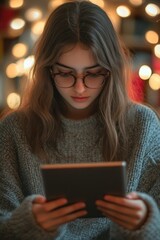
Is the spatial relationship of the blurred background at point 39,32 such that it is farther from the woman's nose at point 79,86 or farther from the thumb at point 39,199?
the thumb at point 39,199

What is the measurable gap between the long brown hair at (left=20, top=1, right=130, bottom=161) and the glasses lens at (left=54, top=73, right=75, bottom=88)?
43 millimetres

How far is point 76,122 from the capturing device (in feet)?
3.95

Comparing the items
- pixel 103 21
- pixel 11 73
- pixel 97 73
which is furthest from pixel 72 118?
pixel 11 73

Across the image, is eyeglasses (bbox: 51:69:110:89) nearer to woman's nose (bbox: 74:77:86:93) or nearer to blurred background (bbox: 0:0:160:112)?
woman's nose (bbox: 74:77:86:93)

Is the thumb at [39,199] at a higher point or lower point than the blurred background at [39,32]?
lower

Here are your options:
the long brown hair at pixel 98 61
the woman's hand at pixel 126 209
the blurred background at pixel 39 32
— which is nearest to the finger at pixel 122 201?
the woman's hand at pixel 126 209

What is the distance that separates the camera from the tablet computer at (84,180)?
85 cm

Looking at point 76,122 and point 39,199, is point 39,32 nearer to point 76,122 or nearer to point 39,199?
point 76,122

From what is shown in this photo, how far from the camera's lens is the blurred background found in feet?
6.97

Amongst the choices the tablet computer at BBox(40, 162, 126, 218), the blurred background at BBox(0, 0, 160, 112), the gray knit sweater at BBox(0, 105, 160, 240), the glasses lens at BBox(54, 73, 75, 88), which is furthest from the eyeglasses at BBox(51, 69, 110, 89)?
the blurred background at BBox(0, 0, 160, 112)

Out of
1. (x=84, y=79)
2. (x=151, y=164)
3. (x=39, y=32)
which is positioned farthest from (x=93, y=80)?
(x=39, y=32)

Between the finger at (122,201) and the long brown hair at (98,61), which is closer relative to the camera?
the finger at (122,201)

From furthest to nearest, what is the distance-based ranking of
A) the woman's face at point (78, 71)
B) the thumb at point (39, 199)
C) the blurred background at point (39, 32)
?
the blurred background at point (39, 32), the woman's face at point (78, 71), the thumb at point (39, 199)

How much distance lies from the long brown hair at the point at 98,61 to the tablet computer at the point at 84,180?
0.26 m
